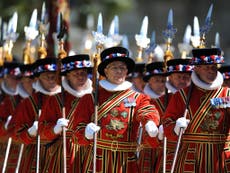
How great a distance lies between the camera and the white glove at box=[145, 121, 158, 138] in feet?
29.4

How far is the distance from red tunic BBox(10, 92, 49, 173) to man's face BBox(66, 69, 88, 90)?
77 cm

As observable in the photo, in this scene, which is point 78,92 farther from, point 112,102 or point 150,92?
point 150,92

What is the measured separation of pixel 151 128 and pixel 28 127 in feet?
7.45

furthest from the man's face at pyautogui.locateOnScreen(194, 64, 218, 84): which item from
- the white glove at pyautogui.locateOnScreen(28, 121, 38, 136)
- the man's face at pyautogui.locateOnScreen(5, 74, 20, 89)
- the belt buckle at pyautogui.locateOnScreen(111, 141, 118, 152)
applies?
the man's face at pyautogui.locateOnScreen(5, 74, 20, 89)

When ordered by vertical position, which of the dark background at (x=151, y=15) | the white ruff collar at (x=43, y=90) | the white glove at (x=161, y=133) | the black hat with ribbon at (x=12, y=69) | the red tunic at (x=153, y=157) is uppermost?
the dark background at (x=151, y=15)

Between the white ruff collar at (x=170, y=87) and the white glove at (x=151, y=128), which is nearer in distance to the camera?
the white glove at (x=151, y=128)

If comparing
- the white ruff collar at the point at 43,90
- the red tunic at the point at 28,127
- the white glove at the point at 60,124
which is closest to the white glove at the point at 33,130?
the red tunic at the point at 28,127

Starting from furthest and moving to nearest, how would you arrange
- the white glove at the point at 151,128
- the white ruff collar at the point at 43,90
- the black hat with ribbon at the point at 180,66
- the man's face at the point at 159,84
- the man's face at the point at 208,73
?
the man's face at the point at 159,84, the white ruff collar at the point at 43,90, the black hat with ribbon at the point at 180,66, the man's face at the point at 208,73, the white glove at the point at 151,128

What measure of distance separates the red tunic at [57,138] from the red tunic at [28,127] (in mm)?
319

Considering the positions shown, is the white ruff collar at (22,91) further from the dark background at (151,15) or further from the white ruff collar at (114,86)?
the dark background at (151,15)

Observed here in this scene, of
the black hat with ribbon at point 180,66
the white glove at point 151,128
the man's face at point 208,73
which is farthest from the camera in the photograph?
the black hat with ribbon at point 180,66

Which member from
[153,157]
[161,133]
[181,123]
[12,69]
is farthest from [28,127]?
[181,123]

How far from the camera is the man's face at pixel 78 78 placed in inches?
402

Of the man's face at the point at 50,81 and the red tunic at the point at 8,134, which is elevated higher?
the man's face at the point at 50,81
